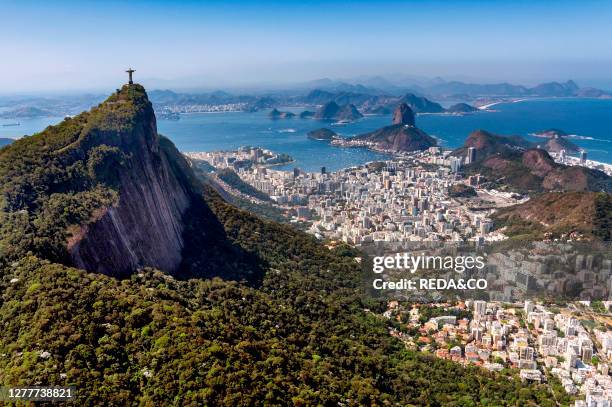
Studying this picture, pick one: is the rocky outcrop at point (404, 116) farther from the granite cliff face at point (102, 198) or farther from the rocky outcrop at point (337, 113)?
the granite cliff face at point (102, 198)

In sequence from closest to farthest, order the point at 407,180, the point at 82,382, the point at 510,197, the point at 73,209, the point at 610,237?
the point at 82,382, the point at 73,209, the point at 610,237, the point at 510,197, the point at 407,180

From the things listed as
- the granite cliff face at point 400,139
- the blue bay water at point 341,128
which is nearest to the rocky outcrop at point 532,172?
the granite cliff face at point 400,139

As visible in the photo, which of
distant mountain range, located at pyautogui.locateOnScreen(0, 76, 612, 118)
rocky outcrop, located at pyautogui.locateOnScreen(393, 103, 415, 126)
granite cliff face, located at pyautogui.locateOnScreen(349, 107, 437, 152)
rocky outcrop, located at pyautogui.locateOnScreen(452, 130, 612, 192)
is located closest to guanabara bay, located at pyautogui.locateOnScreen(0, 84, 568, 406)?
rocky outcrop, located at pyautogui.locateOnScreen(452, 130, 612, 192)

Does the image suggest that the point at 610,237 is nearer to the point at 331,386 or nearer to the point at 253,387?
the point at 331,386

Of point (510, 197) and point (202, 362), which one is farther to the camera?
Result: point (510, 197)

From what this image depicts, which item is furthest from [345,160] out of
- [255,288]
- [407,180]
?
[255,288]

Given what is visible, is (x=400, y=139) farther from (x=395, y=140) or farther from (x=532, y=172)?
(x=532, y=172)
